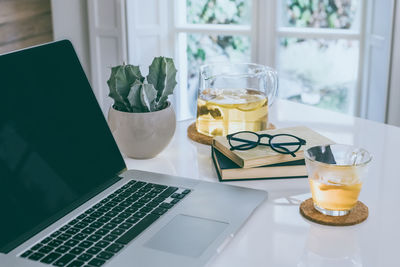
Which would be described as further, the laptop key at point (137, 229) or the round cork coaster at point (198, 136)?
the round cork coaster at point (198, 136)

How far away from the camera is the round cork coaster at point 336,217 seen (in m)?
0.83

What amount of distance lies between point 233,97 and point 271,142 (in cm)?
19

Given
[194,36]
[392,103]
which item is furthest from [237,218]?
[194,36]

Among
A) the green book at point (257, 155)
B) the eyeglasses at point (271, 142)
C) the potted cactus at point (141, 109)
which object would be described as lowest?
the green book at point (257, 155)

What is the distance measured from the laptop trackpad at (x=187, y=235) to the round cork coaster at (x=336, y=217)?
137mm

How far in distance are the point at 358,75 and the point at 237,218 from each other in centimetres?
233

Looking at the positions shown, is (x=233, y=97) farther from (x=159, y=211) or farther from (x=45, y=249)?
(x=45, y=249)

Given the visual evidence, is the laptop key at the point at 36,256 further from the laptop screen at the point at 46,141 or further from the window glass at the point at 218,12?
the window glass at the point at 218,12

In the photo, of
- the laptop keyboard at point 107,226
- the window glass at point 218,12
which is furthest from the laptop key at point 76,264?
the window glass at point 218,12

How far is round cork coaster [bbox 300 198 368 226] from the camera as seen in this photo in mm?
833

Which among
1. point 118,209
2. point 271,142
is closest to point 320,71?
point 271,142

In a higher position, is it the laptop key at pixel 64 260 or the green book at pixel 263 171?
the green book at pixel 263 171

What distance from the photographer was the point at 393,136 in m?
1.24

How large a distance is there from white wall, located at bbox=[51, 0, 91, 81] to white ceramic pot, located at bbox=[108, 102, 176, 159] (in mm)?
2116
